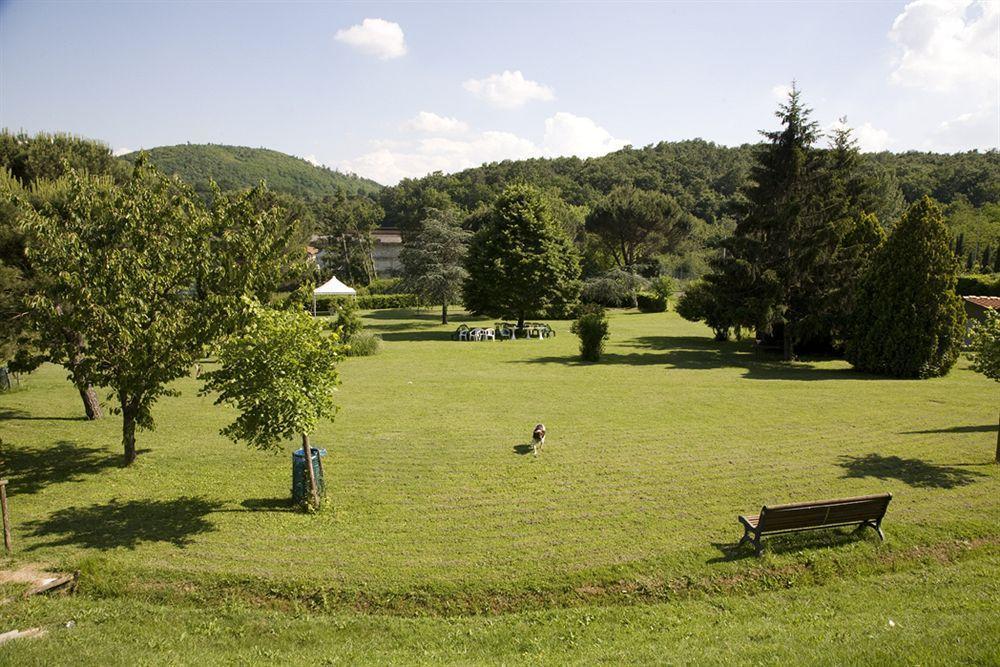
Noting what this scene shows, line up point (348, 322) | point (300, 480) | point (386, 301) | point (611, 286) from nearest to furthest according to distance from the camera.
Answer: point (300, 480)
point (348, 322)
point (611, 286)
point (386, 301)

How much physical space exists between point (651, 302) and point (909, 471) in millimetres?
44702

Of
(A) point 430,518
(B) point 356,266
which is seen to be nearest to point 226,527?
(A) point 430,518

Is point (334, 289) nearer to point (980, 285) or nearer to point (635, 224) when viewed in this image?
point (635, 224)

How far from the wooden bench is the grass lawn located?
36 cm

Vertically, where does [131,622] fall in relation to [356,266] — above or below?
below

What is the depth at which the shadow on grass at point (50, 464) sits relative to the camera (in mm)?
Answer: 11945

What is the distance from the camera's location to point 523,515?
995 centimetres

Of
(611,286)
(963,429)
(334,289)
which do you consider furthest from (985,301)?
(334,289)

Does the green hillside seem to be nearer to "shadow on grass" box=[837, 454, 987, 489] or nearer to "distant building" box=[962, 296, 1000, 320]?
"distant building" box=[962, 296, 1000, 320]

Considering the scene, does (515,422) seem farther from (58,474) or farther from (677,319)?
(677,319)

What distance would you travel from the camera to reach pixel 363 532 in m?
9.48

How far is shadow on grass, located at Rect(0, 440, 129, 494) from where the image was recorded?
39.2 feet

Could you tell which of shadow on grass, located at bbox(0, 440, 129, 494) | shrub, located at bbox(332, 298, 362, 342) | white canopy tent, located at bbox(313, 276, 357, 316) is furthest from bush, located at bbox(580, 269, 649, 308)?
shadow on grass, located at bbox(0, 440, 129, 494)

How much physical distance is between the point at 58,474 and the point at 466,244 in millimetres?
36296
